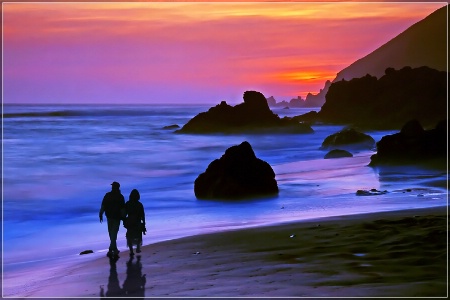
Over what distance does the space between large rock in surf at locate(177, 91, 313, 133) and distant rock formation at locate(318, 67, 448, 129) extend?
Answer: 34.4 ft

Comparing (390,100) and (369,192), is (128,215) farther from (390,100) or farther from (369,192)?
(390,100)

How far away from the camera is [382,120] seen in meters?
85.2

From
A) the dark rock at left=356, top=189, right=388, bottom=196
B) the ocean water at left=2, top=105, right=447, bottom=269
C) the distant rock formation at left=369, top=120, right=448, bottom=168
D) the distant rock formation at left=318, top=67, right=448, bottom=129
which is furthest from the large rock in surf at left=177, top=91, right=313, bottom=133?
the dark rock at left=356, top=189, right=388, bottom=196

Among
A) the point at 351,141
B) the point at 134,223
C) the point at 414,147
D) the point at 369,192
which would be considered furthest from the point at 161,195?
the point at 351,141

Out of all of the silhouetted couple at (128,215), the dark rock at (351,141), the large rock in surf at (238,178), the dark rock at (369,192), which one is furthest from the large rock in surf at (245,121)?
the silhouetted couple at (128,215)

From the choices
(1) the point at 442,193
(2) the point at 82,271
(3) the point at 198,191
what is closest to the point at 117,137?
(3) the point at 198,191

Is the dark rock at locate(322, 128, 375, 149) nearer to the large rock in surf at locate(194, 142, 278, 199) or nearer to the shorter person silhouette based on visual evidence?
the large rock in surf at locate(194, 142, 278, 199)

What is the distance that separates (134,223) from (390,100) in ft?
245

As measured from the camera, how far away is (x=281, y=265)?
1180cm

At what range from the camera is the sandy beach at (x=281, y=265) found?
9.94 meters

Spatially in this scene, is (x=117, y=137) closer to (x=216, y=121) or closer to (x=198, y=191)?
(x=216, y=121)

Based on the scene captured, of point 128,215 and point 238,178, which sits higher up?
point 238,178

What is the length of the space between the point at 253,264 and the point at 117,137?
3089 inches

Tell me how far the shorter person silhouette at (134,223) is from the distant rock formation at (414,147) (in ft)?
67.7
